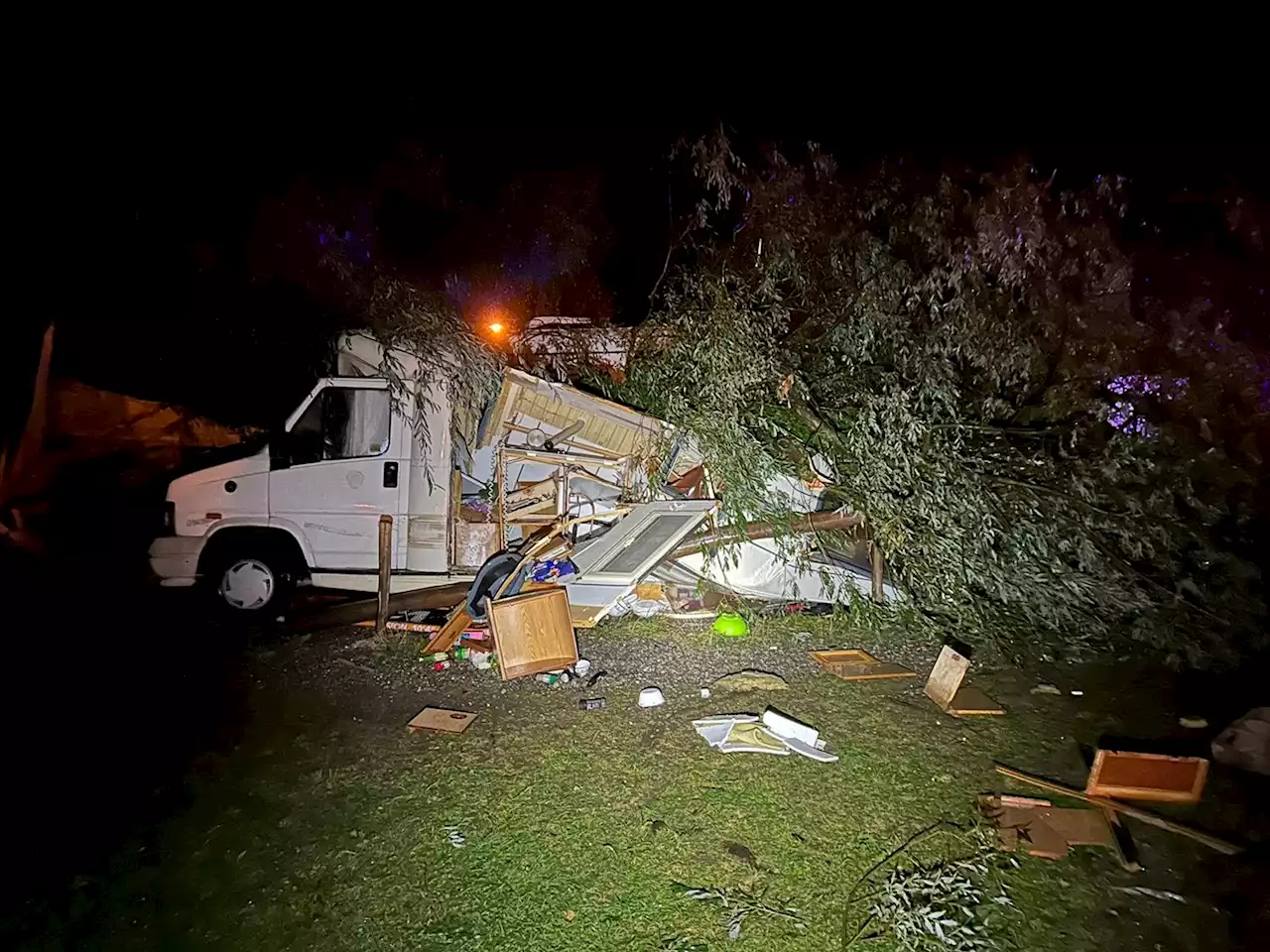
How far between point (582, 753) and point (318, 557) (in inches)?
136

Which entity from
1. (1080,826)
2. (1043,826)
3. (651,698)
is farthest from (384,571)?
(1080,826)

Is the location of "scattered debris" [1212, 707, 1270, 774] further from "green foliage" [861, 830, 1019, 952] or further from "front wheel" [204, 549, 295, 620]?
"front wheel" [204, 549, 295, 620]

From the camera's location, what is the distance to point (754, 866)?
11.0ft

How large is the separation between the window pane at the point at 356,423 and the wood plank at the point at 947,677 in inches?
186

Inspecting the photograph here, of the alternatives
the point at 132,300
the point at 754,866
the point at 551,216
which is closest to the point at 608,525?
the point at 754,866

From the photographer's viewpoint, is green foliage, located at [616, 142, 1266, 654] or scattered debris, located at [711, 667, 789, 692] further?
green foliage, located at [616, 142, 1266, 654]

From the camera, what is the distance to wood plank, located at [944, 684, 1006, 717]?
492 cm

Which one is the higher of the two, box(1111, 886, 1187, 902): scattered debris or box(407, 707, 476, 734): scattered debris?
box(407, 707, 476, 734): scattered debris

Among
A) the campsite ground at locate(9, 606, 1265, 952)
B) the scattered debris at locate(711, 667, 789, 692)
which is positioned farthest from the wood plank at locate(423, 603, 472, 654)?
the scattered debris at locate(711, 667, 789, 692)

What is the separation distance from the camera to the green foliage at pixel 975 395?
5.98m

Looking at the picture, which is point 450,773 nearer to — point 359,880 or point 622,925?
point 359,880

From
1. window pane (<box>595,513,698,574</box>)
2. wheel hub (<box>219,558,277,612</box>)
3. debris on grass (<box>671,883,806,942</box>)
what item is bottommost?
debris on grass (<box>671,883,806,942</box>)

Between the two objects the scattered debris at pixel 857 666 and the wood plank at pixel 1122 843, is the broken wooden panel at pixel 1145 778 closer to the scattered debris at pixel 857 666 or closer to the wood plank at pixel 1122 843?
the wood plank at pixel 1122 843

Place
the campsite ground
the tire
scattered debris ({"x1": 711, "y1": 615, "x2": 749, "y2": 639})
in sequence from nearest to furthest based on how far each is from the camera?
the campsite ground → scattered debris ({"x1": 711, "y1": 615, "x2": 749, "y2": 639}) → the tire
